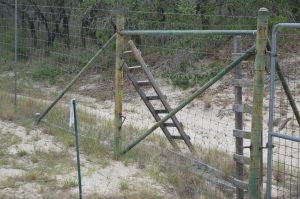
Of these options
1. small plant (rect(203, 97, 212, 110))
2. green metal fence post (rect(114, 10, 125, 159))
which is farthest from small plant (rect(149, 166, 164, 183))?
small plant (rect(203, 97, 212, 110))

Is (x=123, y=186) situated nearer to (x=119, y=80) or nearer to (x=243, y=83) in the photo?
(x=119, y=80)

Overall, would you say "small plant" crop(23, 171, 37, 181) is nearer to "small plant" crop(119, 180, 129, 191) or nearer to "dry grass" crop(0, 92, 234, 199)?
"dry grass" crop(0, 92, 234, 199)

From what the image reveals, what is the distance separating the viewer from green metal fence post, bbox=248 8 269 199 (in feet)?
16.8

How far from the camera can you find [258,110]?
5.20 metres

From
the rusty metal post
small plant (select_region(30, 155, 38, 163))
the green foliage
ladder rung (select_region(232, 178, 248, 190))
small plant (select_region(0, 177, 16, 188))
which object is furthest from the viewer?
the green foliage

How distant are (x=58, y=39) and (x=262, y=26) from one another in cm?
1135

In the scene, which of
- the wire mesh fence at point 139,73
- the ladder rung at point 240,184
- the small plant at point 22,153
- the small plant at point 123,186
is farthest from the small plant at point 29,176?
the ladder rung at point 240,184

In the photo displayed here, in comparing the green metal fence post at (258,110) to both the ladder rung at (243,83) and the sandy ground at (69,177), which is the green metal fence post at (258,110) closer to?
the ladder rung at (243,83)

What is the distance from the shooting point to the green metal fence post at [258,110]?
5.13 meters

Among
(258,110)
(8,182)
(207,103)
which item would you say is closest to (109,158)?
(8,182)

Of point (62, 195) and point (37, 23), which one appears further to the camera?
point (37, 23)

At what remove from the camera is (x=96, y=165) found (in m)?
7.04

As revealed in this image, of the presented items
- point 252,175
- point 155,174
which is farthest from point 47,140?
point 252,175

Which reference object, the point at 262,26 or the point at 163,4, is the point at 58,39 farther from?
the point at 262,26
